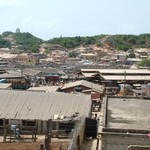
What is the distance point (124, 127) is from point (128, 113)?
2981 mm

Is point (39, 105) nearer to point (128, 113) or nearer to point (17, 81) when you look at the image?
point (128, 113)

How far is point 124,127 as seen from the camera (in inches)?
655

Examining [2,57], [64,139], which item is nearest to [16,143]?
[64,139]

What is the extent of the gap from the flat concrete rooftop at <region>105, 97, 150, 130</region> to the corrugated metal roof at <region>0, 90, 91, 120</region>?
3.67 m

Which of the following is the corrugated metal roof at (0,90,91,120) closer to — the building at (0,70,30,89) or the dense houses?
the dense houses

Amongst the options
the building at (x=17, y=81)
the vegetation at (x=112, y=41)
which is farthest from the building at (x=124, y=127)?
the vegetation at (x=112, y=41)

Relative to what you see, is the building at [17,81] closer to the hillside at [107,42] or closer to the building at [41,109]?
the building at [41,109]

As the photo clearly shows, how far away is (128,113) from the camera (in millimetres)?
19562

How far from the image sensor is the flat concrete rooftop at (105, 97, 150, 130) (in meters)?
17.0

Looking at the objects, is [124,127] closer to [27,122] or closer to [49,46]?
[27,122]

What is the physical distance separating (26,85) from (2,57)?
75963mm

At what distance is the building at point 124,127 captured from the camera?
52.0ft

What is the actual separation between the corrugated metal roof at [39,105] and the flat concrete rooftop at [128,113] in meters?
3.67

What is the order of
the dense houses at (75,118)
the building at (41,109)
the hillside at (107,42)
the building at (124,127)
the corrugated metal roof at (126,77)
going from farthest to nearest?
the hillside at (107,42) → the corrugated metal roof at (126,77) → the building at (41,109) → the dense houses at (75,118) → the building at (124,127)
